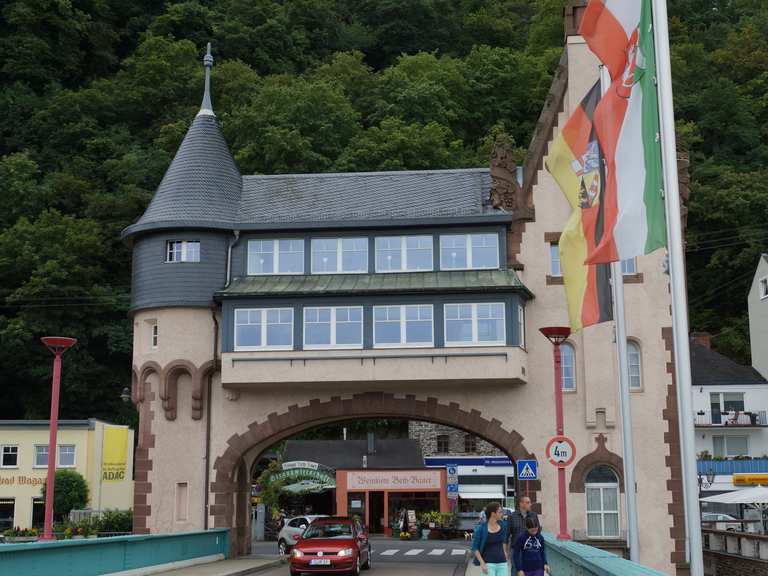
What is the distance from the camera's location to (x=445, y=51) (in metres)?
88.8

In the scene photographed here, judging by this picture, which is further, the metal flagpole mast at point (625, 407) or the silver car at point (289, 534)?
the silver car at point (289, 534)

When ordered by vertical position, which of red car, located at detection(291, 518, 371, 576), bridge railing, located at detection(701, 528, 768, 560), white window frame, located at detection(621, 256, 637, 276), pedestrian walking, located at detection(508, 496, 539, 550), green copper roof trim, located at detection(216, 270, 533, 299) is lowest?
bridge railing, located at detection(701, 528, 768, 560)

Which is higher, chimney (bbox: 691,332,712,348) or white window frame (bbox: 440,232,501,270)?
chimney (bbox: 691,332,712,348)

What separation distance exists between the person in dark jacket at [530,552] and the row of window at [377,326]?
51.3ft

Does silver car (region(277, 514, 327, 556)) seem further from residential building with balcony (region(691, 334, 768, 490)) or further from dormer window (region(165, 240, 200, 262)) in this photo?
residential building with balcony (region(691, 334, 768, 490))

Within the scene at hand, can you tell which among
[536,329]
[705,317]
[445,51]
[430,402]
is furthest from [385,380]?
[445,51]

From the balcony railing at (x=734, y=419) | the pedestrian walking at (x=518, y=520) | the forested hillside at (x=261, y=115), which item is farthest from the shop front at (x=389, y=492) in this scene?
the pedestrian walking at (x=518, y=520)

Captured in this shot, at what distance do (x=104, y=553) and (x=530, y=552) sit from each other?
9746 mm

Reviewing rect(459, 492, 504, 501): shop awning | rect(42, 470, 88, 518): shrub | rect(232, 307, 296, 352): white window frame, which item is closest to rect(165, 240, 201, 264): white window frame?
rect(232, 307, 296, 352): white window frame

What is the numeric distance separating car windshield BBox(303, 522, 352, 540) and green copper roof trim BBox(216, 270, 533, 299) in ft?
26.4

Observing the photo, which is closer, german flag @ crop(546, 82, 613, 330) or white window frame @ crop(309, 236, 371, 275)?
german flag @ crop(546, 82, 613, 330)

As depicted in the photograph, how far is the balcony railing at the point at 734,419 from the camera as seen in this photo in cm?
5984

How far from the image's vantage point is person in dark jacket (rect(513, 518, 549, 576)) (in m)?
16.2

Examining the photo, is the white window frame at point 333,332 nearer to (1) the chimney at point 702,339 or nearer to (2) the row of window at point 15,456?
(2) the row of window at point 15,456
